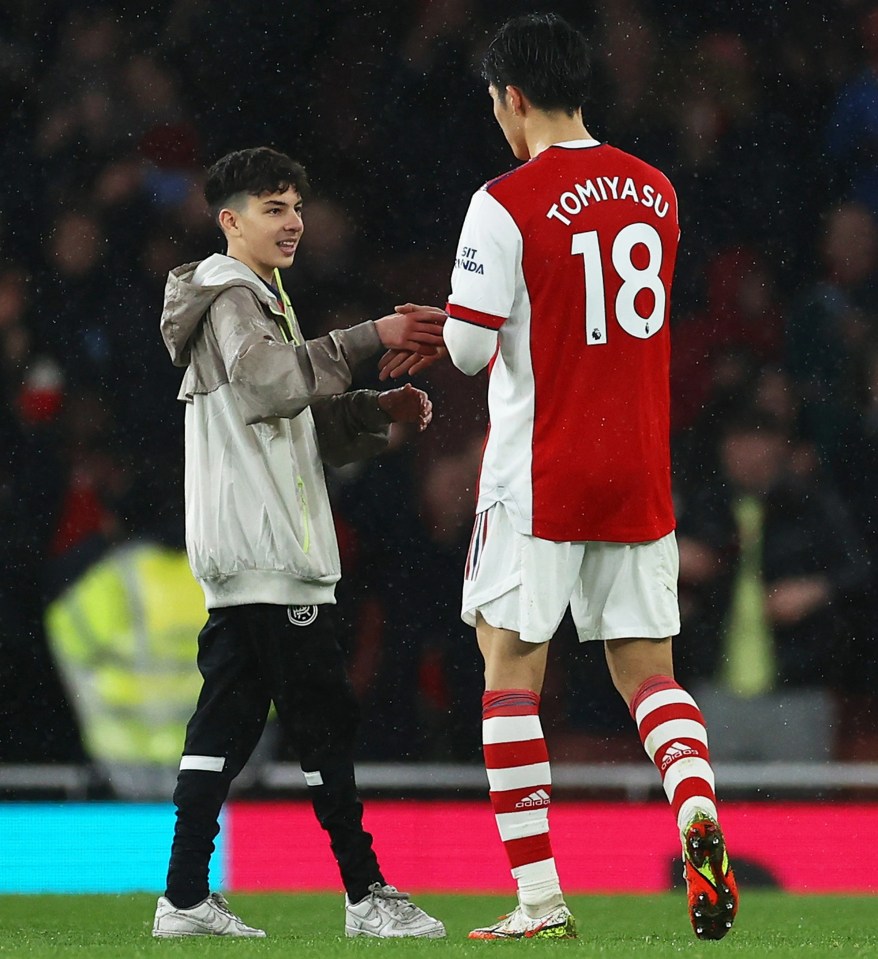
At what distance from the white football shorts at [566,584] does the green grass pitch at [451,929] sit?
515mm

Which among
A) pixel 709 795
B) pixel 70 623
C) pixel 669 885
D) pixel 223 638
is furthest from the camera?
pixel 70 623

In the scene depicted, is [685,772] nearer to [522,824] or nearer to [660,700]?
[660,700]

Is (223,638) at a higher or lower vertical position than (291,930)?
higher

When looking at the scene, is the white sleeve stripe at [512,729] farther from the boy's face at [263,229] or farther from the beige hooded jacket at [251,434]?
the boy's face at [263,229]

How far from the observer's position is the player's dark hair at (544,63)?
2.85 meters

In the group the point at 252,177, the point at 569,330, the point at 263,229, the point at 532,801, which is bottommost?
the point at 532,801

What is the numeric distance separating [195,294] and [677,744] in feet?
3.96

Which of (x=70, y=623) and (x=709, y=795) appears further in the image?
(x=70, y=623)

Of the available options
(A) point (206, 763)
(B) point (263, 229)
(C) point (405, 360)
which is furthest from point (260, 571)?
(B) point (263, 229)

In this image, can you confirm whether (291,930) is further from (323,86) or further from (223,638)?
(323,86)

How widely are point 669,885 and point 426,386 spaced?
1.85 metres

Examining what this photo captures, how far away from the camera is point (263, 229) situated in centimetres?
324

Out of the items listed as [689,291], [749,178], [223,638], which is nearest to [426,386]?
[689,291]

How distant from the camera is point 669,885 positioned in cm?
425
